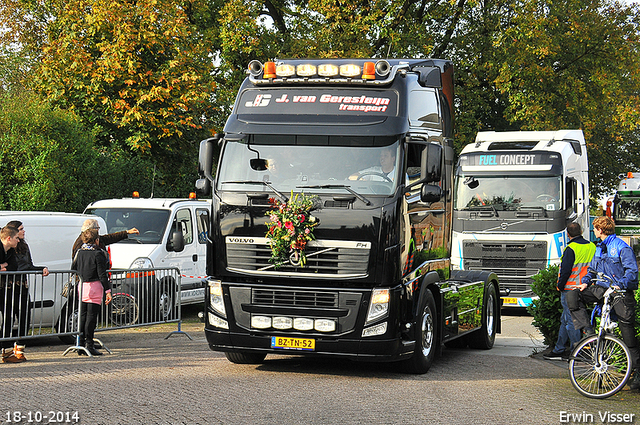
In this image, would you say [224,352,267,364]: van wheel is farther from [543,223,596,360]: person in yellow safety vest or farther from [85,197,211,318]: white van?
[85,197,211,318]: white van

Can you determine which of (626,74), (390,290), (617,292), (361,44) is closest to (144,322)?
(390,290)

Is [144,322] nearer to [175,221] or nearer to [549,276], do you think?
[175,221]

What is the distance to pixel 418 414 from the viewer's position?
24.1 ft

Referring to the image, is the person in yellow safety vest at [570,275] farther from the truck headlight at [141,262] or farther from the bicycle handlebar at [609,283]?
the truck headlight at [141,262]

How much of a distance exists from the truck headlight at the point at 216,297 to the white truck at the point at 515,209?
28.6ft

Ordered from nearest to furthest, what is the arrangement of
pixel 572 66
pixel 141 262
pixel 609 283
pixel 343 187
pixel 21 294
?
1. pixel 609 283
2. pixel 343 187
3. pixel 21 294
4. pixel 141 262
5. pixel 572 66

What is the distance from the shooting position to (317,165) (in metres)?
8.96

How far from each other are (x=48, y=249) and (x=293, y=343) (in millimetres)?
5171

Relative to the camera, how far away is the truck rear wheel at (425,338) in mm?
9336

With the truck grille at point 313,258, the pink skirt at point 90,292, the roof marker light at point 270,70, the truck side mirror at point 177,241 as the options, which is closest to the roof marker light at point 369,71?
the roof marker light at point 270,70

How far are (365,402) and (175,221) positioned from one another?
331 inches

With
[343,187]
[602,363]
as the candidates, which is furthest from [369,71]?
[602,363]

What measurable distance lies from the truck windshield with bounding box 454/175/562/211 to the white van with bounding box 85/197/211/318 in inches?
223

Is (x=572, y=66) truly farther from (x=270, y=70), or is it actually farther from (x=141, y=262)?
(x=270, y=70)
